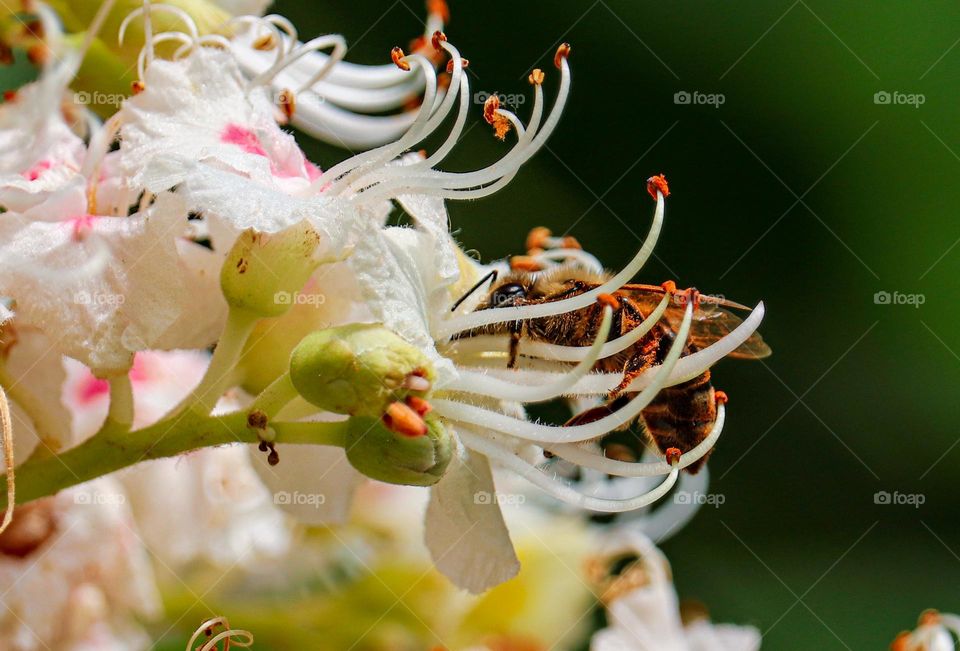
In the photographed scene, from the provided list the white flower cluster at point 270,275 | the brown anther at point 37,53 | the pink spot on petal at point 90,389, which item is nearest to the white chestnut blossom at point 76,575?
the pink spot on petal at point 90,389

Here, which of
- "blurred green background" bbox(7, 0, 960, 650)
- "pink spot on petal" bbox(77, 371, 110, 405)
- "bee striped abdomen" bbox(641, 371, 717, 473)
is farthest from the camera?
"blurred green background" bbox(7, 0, 960, 650)

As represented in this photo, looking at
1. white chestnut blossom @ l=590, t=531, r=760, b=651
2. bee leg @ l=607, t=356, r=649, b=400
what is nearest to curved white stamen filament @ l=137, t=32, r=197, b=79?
bee leg @ l=607, t=356, r=649, b=400

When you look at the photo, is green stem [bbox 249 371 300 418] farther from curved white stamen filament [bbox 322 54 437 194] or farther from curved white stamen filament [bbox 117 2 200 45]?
curved white stamen filament [bbox 117 2 200 45]

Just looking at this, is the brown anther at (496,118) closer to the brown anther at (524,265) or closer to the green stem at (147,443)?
the brown anther at (524,265)

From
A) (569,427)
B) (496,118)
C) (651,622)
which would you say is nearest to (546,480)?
(569,427)

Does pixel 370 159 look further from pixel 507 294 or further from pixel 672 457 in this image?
pixel 672 457

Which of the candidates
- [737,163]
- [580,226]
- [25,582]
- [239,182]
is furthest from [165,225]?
[737,163]
